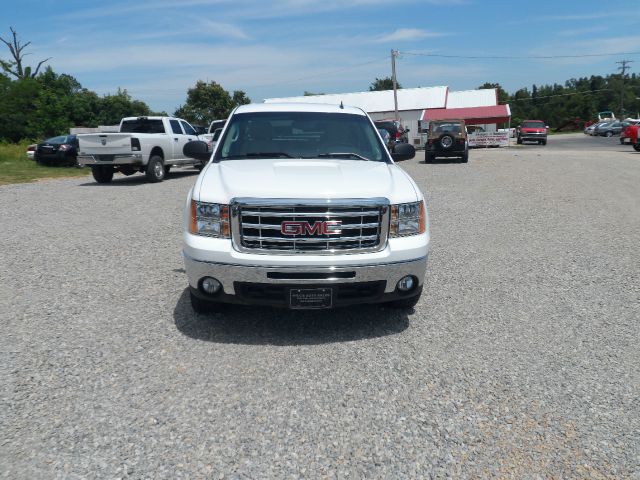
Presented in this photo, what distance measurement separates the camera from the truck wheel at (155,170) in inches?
658

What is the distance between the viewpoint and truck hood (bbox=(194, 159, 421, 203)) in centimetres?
416

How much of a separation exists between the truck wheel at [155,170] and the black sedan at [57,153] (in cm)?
924

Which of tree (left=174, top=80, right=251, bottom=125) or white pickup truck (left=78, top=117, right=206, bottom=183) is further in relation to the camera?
tree (left=174, top=80, right=251, bottom=125)

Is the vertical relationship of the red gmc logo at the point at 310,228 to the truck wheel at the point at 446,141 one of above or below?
below

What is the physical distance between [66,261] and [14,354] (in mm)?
3020

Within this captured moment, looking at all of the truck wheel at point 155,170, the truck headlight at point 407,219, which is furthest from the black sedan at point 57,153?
the truck headlight at point 407,219

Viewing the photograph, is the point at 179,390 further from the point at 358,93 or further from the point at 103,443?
the point at 358,93

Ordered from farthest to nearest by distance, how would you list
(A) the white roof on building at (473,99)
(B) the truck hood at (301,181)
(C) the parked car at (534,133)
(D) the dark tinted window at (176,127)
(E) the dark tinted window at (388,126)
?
(A) the white roof on building at (473,99), (C) the parked car at (534,133), (E) the dark tinted window at (388,126), (D) the dark tinted window at (176,127), (B) the truck hood at (301,181)

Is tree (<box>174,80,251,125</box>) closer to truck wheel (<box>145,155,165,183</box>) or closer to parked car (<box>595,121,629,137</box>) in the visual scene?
parked car (<box>595,121,629,137</box>)

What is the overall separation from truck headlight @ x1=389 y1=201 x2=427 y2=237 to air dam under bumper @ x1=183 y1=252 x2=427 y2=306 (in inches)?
9.3

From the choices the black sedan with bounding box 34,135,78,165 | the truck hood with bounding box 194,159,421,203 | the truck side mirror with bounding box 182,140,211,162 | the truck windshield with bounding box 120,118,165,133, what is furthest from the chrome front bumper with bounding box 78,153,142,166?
the truck hood with bounding box 194,159,421,203

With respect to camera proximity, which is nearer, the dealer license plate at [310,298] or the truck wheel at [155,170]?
the dealer license plate at [310,298]

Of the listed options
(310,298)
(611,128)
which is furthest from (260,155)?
(611,128)

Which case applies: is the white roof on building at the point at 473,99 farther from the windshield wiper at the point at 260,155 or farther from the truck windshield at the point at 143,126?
the windshield wiper at the point at 260,155
